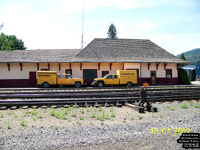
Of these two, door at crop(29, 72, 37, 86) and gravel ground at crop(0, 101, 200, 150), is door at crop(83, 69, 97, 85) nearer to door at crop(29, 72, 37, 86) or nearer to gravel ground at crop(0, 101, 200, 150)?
door at crop(29, 72, 37, 86)

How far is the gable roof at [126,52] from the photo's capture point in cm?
2691

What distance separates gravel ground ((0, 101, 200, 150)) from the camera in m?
4.48

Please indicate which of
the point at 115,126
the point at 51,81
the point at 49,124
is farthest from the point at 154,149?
the point at 51,81

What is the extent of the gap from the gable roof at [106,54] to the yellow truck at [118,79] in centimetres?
408

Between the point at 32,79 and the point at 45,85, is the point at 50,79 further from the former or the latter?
the point at 32,79

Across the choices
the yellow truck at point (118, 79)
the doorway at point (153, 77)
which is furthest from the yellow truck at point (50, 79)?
the doorway at point (153, 77)

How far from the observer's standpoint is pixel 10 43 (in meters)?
58.3

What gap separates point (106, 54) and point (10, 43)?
4213cm

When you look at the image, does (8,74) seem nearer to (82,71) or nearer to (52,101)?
(82,71)

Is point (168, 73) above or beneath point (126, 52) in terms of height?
beneath

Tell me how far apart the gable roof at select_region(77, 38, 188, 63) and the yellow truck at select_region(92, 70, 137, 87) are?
4.09 m

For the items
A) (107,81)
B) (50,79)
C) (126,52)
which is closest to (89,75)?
(107,81)

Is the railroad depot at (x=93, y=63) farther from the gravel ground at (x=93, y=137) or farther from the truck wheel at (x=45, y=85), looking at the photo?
the gravel ground at (x=93, y=137)

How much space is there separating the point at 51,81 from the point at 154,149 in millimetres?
18475
